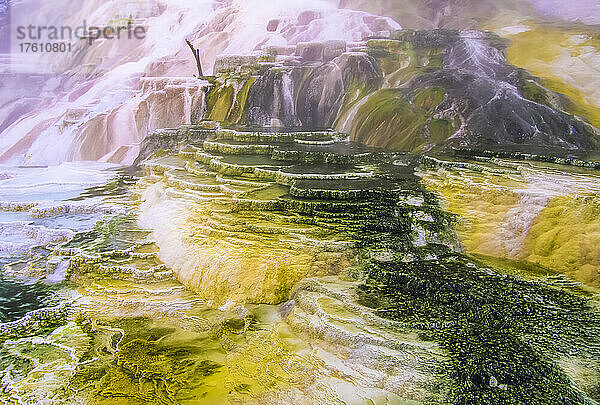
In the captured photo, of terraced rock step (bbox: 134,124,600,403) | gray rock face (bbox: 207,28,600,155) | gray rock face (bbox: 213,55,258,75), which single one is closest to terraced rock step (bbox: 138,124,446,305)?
terraced rock step (bbox: 134,124,600,403)

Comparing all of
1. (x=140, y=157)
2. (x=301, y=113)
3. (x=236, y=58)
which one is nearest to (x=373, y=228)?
(x=301, y=113)

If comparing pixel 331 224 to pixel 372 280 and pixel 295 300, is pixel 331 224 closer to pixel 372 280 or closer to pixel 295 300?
pixel 372 280

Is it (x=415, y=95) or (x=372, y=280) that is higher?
(x=415, y=95)

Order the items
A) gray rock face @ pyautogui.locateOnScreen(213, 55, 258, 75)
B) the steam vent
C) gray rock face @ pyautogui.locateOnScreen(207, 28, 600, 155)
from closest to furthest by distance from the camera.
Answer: the steam vent
gray rock face @ pyautogui.locateOnScreen(207, 28, 600, 155)
gray rock face @ pyautogui.locateOnScreen(213, 55, 258, 75)

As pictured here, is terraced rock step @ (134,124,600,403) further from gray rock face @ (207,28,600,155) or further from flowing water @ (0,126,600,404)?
gray rock face @ (207,28,600,155)

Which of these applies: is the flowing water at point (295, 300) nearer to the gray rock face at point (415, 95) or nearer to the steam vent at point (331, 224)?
the steam vent at point (331, 224)

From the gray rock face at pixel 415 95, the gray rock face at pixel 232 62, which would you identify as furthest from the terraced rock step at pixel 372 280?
the gray rock face at pixel 232 62

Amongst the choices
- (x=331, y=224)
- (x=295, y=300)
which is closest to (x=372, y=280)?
(x=295, y=300)

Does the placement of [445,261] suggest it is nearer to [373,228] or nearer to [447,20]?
[373,228]
